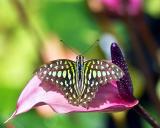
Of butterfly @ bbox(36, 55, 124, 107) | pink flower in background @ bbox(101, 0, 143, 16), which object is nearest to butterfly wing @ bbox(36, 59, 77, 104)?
butterfly @ bbox(36, 55, 124, 107)

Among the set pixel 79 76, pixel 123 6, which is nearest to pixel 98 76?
pixel 79 76

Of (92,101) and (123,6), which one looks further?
(123,6)

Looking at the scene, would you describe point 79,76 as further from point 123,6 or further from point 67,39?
point 67,39

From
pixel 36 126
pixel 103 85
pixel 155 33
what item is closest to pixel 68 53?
pixel 155 33

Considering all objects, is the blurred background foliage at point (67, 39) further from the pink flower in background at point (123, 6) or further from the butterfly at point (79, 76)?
the butterfly at point (79, 76)

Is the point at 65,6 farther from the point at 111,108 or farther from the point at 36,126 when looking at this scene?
the point at 111,108

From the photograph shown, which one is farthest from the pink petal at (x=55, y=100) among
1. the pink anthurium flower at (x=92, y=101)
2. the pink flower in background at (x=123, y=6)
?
the pink flower in background at (x=123, y=6)

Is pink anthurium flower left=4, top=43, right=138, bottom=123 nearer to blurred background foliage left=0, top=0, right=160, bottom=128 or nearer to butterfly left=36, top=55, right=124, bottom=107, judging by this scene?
butterfly left=36, top=55, right=124, bottom=107
